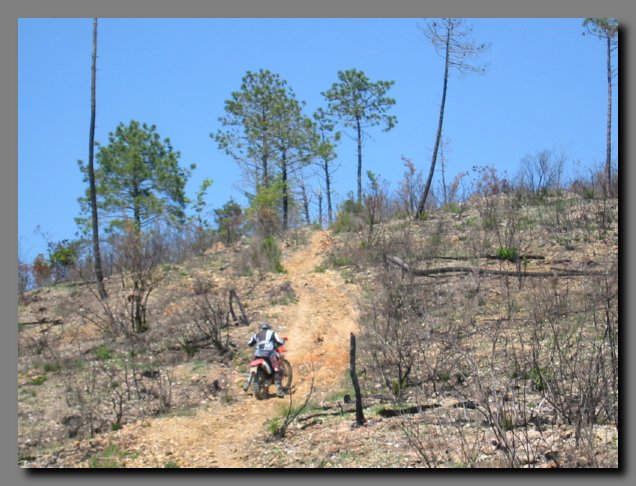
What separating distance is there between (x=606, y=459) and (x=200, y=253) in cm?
2052

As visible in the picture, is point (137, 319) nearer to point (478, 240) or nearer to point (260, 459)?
point (260, 459)

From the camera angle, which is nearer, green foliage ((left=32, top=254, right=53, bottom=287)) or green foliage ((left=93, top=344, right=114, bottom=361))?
green foliage ((left=93, top=344, right=114, bottom=361))

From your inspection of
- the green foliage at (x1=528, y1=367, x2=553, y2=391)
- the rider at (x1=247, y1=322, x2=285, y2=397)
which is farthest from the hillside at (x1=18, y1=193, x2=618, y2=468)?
the rider at (x1=247, y1=322, x2=285, y2=397)

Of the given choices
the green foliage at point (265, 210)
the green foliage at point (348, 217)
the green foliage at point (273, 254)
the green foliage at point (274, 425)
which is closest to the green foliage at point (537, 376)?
the green foliage at point (274, 425)

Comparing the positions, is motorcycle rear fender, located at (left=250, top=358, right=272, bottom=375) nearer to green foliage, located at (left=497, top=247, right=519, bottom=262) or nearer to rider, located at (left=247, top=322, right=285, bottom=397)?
rider, located at (left=247, top=322, right=285, bottom=397)

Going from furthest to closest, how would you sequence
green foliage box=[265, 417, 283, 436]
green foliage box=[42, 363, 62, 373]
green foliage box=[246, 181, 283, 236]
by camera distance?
green foliage box=[246, 181, 283, 236] < green foliage box=[42, 363, 62, 373] < green foliage box=[265, 417, 283, 436]

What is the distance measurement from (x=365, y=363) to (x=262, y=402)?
2073mm

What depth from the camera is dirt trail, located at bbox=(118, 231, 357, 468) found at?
11.1 meters

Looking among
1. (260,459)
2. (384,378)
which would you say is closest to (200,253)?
(384,378)

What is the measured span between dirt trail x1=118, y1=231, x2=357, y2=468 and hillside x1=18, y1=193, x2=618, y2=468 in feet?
0.15

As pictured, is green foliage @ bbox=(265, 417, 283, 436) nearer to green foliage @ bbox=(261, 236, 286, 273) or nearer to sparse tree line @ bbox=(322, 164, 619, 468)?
sparse tree line @ bbox=(322, 164, 619, 468)

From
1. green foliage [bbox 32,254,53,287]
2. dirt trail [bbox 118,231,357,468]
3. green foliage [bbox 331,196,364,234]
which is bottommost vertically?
dirt trail [bbox 118,231,357,468]

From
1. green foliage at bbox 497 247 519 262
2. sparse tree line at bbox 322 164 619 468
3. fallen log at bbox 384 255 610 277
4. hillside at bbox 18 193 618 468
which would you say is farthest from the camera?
green foliage at bbox 497 247 519 262

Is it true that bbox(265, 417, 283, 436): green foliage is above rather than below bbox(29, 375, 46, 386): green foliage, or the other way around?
below
